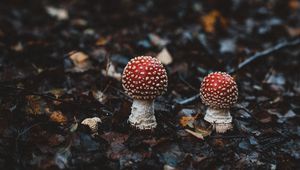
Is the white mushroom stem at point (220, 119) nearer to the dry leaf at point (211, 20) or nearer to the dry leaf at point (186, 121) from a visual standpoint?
the dry leaf at point (186, 121)

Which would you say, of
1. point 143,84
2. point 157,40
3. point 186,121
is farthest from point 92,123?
point 157,40

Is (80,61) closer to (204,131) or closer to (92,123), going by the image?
(92,123)

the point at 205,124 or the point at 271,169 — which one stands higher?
the point at 205,124

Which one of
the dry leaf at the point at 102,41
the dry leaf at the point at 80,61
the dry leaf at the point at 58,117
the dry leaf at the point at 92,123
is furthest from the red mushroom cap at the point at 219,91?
the dry leaf at the point at 102,41

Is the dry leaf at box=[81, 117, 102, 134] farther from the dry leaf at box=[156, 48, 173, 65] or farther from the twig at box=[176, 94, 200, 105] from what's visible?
the dry leaf at box=[156, 48, 173, 65]

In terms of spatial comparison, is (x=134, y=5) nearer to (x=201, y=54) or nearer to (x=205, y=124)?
(x=201, y=54)

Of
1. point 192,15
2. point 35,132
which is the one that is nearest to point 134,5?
point 192,15
